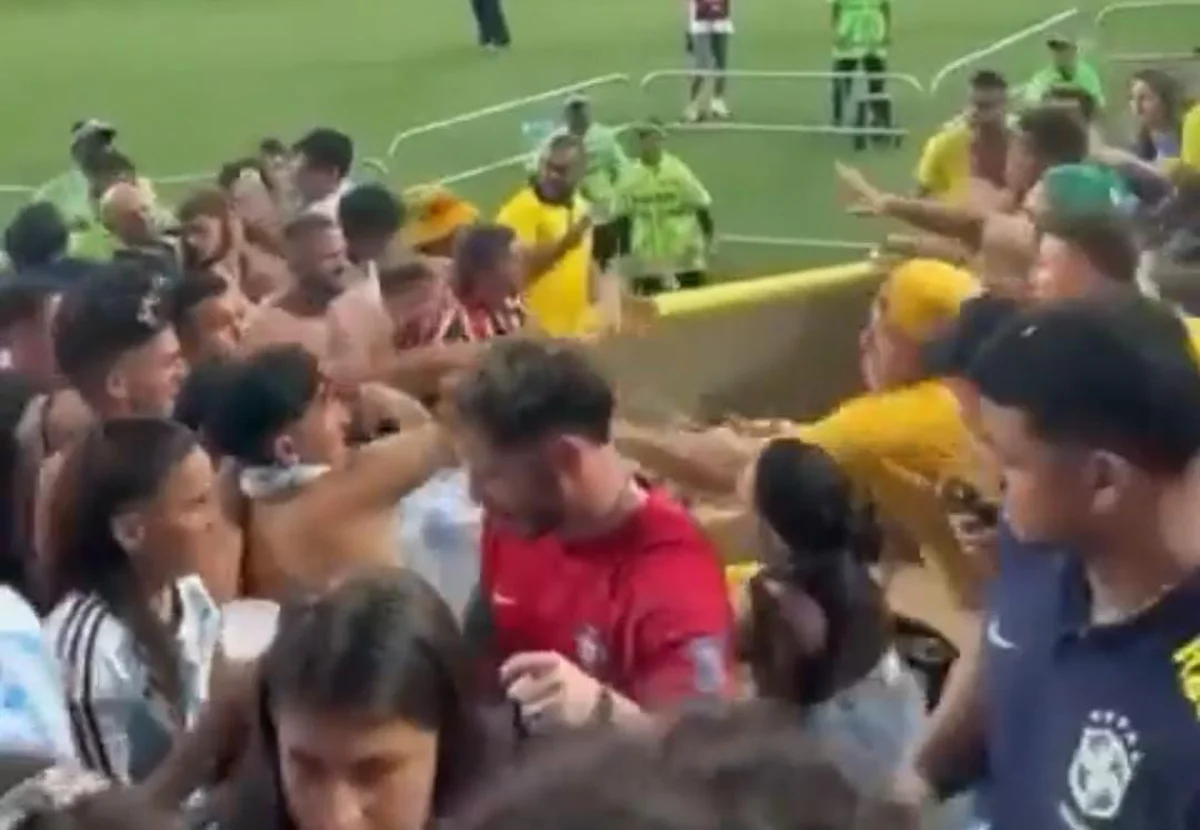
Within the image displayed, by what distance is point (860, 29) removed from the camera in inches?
725

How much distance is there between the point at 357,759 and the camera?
8.93 feet

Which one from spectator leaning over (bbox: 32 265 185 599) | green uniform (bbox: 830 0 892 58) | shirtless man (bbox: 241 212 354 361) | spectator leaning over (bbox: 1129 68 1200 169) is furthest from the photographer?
green uniform (bbox: 830 0 892 58)

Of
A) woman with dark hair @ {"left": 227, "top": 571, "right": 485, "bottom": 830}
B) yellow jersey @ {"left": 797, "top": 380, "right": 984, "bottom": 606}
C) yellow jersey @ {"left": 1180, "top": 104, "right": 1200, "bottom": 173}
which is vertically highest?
woman with dark hair @ {"left": 227, "top": 571, "right": 485, "bottom": 830}

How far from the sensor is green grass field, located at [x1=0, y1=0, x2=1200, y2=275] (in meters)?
16.7

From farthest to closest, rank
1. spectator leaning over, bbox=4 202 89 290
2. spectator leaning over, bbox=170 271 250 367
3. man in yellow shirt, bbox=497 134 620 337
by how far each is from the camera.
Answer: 1. man in yellow shirt, bbox=497 134 620 337
2. spectator leaning over, bbox=4 202 89 290
3. spectator leaning over, bbox=170 271 250 367

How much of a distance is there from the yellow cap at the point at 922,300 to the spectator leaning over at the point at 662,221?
8.30 metres

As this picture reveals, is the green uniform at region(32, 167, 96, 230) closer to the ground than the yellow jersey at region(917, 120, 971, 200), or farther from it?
farther from it

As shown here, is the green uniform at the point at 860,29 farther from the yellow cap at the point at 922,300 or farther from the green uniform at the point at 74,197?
the yellow cap at the point at 922,300

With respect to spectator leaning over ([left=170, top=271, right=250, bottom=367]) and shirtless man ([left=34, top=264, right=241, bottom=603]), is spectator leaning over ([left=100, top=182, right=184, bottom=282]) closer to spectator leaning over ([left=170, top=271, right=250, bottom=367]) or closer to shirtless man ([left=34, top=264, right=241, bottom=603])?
spectator leaning over ([left=170, top=271, right=250, bottom=367])

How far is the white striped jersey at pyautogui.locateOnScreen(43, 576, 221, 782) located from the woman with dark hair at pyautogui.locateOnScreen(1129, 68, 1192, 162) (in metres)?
8.77

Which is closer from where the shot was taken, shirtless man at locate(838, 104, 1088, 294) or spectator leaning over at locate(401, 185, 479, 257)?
shirtless man at locate(838, 104, 1088, 294)

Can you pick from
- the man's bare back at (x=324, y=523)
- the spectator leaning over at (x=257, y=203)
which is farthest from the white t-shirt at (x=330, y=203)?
the man's bare back at (x=324, y=523)

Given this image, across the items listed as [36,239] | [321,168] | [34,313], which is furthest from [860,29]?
[34,313]

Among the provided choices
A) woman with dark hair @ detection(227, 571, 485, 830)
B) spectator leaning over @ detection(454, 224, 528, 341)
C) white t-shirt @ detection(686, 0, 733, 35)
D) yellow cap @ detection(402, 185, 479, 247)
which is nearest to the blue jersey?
woman with dark hair @ detection(227, 571, 485, 830)
